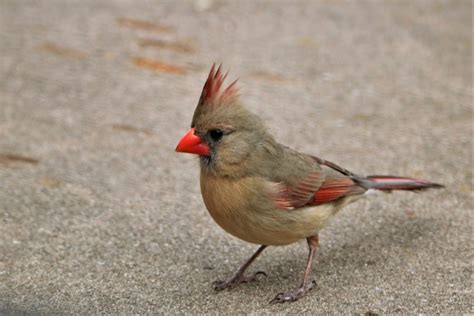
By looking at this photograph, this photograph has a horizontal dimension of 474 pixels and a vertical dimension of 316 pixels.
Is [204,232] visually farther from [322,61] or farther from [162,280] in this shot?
[322,61]

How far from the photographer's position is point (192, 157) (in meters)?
5.47

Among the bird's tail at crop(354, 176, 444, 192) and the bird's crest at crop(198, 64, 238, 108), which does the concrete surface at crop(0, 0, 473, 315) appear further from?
the bird's crest at crop(198, 64, 238, 108)

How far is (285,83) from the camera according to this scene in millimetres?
6340

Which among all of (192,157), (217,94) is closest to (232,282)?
(217,94)

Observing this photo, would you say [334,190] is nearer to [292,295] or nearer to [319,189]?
[319,189]

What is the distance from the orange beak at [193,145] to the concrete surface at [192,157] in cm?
67

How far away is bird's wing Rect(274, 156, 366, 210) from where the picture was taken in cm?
385

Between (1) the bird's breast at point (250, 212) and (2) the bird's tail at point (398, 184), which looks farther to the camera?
(2) the bird's tail at point (398, 184)

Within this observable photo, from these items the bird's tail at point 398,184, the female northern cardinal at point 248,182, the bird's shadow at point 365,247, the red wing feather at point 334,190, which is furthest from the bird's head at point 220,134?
the bird's tail at point 398,184

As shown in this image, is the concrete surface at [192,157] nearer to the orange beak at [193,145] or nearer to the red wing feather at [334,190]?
the red wing feather at [334,190]

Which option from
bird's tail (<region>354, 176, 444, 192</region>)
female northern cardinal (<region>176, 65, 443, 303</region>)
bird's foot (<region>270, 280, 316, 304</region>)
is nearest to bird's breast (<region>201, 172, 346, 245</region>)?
female northern cardinal (<region>176, 65, 443, 303</region>)

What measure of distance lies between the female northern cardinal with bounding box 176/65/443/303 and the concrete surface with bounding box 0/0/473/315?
32 centimetres

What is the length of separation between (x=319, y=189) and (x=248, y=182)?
0.44 m

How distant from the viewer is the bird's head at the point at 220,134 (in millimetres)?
3814
